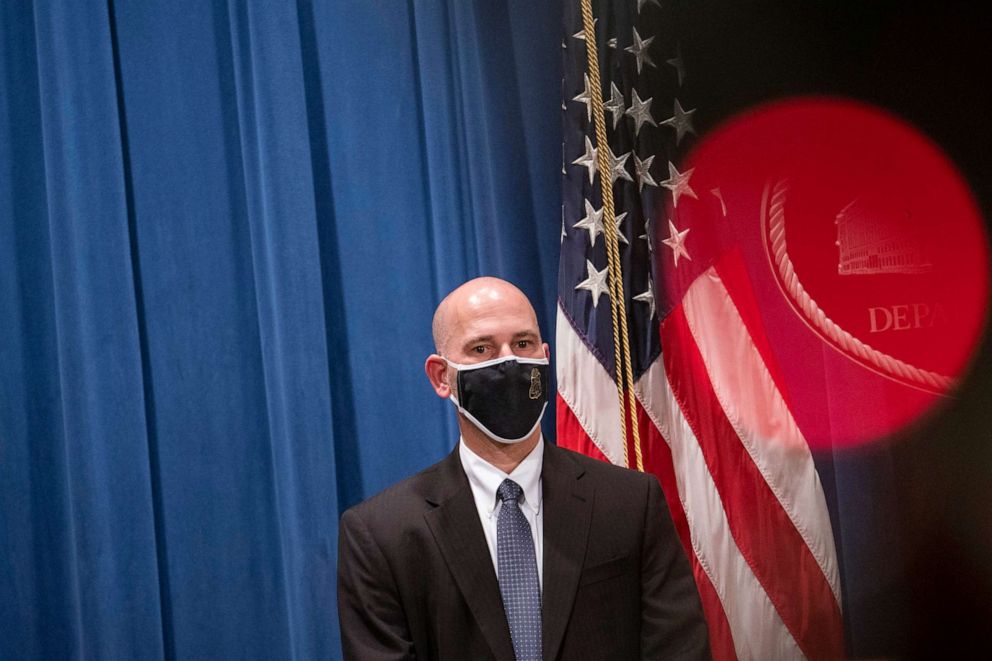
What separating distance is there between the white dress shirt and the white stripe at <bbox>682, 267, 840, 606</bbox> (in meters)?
1.01

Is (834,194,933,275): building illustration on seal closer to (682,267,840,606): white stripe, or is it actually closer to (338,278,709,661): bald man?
(682,267,840,606): white stripe

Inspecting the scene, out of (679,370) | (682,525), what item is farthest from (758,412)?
(682,525)

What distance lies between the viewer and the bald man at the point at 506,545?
1898 mm

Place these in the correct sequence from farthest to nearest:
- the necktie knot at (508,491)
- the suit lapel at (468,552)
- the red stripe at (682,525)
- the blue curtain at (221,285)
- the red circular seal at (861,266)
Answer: the red circular seal at (861,266) → the red stripe at (682,525) → the blue curtain at (221,285) → the necktie knot at (508,491) → the suit lapel at (468,552)

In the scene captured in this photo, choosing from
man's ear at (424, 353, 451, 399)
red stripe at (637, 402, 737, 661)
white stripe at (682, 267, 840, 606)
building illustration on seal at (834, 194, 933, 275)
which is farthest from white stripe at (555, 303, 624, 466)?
building illustration on seal at (834, 194, 933, 275)

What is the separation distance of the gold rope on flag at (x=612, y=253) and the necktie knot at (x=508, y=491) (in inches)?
34.6

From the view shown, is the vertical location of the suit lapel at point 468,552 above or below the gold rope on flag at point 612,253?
below

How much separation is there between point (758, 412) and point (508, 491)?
1161mm

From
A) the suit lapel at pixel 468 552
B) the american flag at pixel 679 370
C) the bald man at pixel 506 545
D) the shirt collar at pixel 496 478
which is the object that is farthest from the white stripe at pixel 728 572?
the suit lapel at pixel 468 552

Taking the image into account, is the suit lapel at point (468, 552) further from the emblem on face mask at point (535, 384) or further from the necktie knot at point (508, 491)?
the emblem on face mask at point (535, 384)

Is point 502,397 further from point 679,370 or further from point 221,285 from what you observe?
point 221,285

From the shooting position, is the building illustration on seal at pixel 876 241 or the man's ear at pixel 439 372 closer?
the man's ear at pixel 439 372

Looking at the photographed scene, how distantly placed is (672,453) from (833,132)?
142 centimetres

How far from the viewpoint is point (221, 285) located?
2758mm
